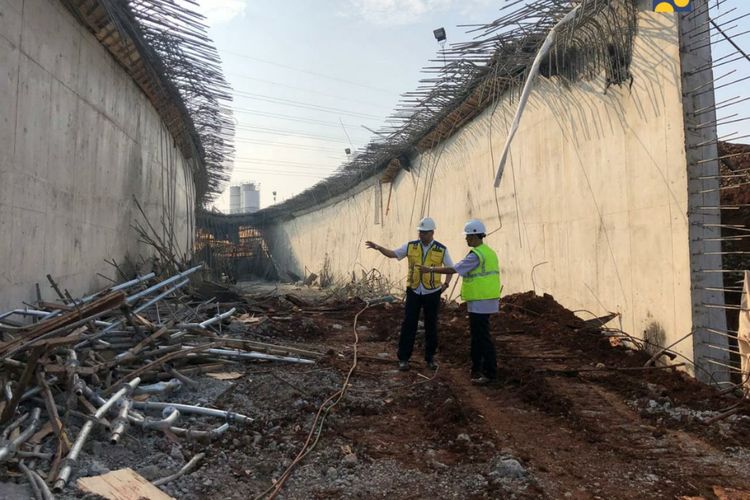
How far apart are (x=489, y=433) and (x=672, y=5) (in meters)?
4.30

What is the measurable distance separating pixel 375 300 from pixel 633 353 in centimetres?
630

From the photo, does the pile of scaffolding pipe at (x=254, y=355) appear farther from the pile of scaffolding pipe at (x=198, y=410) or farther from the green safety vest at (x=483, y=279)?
the green safety vest at (x=483, y=279)

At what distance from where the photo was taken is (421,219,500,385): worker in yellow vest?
516 centimetres

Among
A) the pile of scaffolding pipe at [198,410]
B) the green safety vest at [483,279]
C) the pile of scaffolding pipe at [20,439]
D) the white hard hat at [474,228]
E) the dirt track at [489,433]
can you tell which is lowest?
the dirt track at [489,433]

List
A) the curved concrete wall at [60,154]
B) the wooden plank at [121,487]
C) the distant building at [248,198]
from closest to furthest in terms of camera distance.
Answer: the wooden plank at [121,487] < the curved concrete wall at [60,154] < the distant building at [248,198]

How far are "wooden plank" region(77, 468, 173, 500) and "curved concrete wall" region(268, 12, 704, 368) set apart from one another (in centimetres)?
458

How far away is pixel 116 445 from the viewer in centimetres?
318

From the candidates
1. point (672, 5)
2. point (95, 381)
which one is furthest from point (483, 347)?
point (672, 5)

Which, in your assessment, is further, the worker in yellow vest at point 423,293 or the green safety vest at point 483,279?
the worker in yellow vest at point 423,293

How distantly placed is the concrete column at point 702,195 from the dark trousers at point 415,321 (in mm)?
2441

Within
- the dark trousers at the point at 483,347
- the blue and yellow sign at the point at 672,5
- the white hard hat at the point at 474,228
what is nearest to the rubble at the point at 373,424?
the dark trousers at the point at 483,347

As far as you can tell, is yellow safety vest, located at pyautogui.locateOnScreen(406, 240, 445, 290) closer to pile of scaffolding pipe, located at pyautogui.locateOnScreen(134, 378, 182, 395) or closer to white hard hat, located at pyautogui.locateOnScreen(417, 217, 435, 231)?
white hard hat, located at pyautogui.locateOnScreen(417, 217, 435, 231)

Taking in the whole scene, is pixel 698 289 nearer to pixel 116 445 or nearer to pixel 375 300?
pixel 116 445

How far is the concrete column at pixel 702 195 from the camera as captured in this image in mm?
4711
